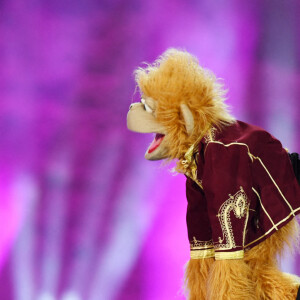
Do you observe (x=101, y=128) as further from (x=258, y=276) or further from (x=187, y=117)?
(x=258, y=276)

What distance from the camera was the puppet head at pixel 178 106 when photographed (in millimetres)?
1642

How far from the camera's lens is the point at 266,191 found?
1.62m

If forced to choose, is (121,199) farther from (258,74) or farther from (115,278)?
(258,74)

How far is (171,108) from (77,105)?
1.31m

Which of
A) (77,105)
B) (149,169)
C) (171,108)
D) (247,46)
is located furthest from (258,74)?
(171,108)

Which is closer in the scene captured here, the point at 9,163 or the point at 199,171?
the point at 199,171

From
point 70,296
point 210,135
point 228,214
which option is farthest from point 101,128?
point 228,214

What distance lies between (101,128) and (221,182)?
1422 mm

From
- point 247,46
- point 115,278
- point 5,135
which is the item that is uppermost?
point 247,46

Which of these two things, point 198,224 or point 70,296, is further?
point 70,296

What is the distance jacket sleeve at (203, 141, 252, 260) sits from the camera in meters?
1.54

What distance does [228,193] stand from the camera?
5.07 ft

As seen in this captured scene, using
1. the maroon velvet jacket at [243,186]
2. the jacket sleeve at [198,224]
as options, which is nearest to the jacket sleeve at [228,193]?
the maroon velvet jacket at [243,186]

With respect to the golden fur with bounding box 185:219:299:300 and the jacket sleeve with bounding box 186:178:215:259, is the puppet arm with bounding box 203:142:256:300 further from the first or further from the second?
the jacket sleeve with bounding box 186:178:215:259
